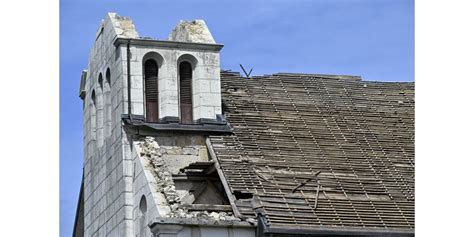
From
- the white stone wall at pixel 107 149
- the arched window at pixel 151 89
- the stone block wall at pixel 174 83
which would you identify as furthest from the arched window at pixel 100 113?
the stone block wall at pixel 174 83

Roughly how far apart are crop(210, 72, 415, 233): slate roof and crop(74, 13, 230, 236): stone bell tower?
1.11 metres

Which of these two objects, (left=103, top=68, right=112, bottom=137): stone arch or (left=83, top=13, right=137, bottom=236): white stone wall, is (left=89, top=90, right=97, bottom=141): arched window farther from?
(left=103, top=68, right=112, bottom=137): stone arch

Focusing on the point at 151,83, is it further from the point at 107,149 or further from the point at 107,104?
the point at 107,149

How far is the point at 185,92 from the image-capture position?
35.1 m

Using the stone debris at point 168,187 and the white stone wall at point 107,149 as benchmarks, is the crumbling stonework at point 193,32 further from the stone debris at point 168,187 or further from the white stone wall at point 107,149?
the stone debris at point 168,187

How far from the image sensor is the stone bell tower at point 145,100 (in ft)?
111

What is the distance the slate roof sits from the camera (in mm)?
31438

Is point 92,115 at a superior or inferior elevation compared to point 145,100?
superior

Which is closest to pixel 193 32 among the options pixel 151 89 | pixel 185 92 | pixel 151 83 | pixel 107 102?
pixel 185 92

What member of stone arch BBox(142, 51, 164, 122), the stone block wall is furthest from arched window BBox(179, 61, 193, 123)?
stone arch BBox(142, 51, 164, 122)

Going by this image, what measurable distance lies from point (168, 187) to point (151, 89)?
435 cm

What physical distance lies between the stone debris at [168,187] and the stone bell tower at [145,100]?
0.33 metres
